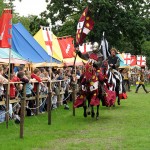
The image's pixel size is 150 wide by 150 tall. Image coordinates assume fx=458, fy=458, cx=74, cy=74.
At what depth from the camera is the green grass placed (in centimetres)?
991

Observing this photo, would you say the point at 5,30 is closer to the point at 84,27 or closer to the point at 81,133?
the point at 81,133

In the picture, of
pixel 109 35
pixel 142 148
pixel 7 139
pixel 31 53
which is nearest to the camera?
pixel 142 148

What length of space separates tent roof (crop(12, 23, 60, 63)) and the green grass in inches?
153

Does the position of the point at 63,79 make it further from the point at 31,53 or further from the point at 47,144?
the point at 47,144

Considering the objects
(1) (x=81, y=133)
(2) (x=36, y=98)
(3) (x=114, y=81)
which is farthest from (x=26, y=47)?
(1) (x=81, y=133)

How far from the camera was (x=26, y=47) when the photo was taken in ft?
64.6

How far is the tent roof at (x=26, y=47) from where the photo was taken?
1897 cm

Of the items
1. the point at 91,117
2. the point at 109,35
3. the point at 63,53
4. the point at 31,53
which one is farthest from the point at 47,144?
the point at 109,35

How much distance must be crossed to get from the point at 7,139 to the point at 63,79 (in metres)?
10.2

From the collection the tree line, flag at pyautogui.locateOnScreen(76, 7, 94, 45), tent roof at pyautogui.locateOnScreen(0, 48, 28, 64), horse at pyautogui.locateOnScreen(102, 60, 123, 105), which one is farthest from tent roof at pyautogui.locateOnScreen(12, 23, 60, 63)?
the tree line

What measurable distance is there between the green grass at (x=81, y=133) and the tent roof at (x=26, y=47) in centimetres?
389

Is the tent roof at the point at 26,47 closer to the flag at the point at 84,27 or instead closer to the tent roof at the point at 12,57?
the tent roof at the point at 12,57

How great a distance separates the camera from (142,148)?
963 cm

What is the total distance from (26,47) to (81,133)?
341 inches
